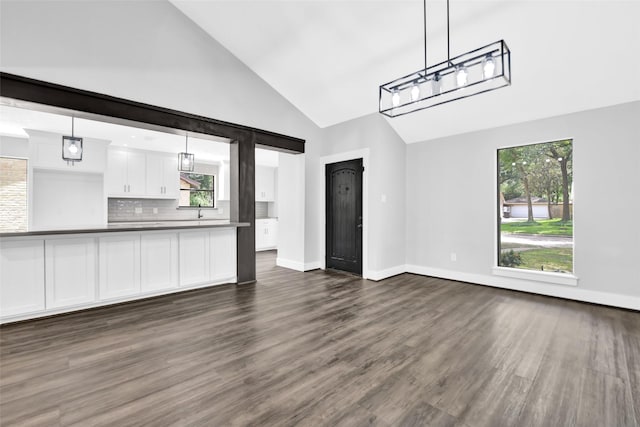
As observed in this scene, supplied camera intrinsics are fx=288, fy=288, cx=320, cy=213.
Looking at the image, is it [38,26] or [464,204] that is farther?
[464,204]

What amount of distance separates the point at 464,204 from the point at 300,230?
292 cm

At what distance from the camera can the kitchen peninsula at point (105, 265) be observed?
2951 millimetres

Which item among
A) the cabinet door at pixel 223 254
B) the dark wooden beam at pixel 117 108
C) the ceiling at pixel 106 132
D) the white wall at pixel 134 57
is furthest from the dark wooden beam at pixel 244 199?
the white wall at pixel 134 57

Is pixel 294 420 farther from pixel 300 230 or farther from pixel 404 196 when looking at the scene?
pixel 404 196

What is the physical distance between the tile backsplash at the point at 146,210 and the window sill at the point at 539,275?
7001mm

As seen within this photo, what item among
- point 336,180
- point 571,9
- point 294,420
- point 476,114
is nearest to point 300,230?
point 336,180

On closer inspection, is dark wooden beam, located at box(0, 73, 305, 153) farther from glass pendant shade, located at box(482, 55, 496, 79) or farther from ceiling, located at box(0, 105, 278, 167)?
glass pendant shade, located at box(482, 55, 496, 79)

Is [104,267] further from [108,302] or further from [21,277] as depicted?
[21,277]

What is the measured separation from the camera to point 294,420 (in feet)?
5.26

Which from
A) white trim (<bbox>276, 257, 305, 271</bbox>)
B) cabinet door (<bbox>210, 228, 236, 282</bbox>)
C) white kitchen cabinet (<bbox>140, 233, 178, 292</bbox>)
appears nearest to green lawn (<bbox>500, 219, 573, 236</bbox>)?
white trim (<bbox>276, 257, 305, 271</bbox>)

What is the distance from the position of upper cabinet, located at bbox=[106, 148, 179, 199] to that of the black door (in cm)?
399

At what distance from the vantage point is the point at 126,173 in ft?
20.9

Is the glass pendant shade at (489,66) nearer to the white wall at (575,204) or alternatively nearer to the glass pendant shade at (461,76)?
the glass pendant shade at (461,76)

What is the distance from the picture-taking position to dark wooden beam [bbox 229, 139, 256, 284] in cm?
457
